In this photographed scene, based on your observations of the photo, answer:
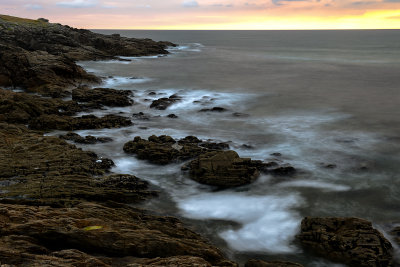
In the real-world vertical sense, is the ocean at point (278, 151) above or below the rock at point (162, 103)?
below

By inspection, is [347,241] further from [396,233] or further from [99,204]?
[99,204]

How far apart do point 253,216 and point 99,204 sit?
17.8 feet

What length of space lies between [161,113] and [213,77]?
22286mm

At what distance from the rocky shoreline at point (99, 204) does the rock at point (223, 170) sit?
43mm

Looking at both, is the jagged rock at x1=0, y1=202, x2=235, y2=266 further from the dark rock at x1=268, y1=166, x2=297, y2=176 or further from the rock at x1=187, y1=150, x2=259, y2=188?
the dark rock at x1=268, y1=166, x2=297, y2=176

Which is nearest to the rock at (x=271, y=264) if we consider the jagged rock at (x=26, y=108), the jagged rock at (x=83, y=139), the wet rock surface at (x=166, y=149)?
the wet rock surface at (x=166, y=149)

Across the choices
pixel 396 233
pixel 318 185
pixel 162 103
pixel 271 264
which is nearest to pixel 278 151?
pixel 318 185

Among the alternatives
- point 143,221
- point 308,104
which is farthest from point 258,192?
point 308,104

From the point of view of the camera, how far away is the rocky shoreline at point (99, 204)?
Answer: 765cm

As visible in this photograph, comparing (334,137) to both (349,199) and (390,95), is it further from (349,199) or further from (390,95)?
(390,95)

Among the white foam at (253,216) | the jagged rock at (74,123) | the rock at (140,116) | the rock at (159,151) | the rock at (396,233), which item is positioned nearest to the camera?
the rock at (396,233)

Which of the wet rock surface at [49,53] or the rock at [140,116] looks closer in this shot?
the rock at [140,116]

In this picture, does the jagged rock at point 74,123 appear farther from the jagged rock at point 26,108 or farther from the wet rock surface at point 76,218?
the wet rock surface at point 76,218

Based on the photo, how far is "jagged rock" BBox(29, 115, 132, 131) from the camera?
20797 millimetres
